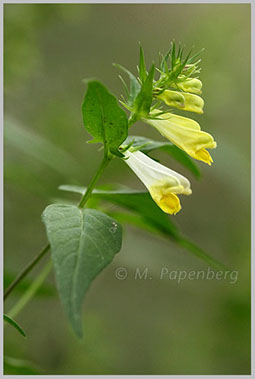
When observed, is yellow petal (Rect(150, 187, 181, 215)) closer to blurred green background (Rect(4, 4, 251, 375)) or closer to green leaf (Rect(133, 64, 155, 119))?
green leaf (Rect(133, 64, 155, 119))

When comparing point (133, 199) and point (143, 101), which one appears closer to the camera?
point (143, 101)

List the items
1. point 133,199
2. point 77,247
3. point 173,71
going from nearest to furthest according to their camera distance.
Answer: point 77,247, point 173,71, point 133,199

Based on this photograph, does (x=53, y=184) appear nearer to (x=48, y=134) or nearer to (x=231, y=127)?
(x=48, y=134)

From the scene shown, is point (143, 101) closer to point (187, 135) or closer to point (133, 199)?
point (187, 135)

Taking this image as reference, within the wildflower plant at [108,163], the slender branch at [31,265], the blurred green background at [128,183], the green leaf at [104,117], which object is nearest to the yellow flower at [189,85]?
the wildflower plant at [108,163]

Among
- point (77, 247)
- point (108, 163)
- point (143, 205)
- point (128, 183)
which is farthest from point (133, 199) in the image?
point (128, 183)

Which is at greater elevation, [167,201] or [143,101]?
[143,101]

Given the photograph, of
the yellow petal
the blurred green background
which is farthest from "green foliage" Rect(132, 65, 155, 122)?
the blurred green background
